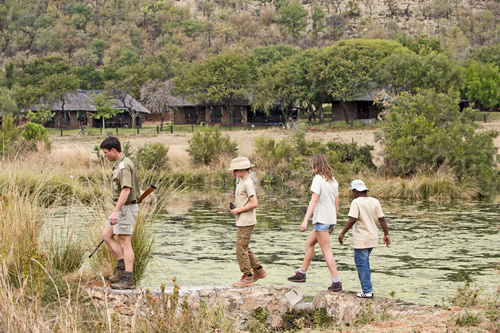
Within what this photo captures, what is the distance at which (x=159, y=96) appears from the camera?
64625mm

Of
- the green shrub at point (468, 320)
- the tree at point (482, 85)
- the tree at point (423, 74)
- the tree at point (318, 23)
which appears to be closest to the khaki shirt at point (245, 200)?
the green shrub at point (468, 320)

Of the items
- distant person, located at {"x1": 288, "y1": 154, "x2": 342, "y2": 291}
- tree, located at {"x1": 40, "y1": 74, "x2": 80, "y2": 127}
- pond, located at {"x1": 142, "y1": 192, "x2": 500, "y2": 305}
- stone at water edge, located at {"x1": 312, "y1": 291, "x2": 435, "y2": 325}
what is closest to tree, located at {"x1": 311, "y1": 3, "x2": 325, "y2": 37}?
tree, located at {"x1": 40, "y1": 74, "x2": 80, "y2": 127}

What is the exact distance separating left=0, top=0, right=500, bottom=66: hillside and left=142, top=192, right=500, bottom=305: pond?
316ft

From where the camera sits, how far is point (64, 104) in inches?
2422

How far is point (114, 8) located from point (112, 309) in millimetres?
158566

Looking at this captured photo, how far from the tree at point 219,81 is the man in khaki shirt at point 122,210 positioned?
51.5 metres

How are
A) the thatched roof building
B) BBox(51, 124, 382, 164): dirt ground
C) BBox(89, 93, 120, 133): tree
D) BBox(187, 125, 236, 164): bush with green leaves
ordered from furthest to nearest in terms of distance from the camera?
the thatched roof building < BBox(89, 93, 120, 133): tree < BBox(51, 124, 382, 164): dirt ground < BBox(187, 125, 236, 164): bush with green leaves

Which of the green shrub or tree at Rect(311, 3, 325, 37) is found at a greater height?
tree at Rect(311, 3, 325, 37)

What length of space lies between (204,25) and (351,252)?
437 feet

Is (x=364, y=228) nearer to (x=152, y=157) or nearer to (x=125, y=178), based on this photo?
(x=125, y=178)

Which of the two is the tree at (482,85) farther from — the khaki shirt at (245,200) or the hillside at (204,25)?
the hillside at (204,25)

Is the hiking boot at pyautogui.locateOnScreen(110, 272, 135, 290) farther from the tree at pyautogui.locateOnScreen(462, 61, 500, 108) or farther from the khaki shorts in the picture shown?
the tree at pyautogui.locateOnScreen(462, 61, 500, 108)

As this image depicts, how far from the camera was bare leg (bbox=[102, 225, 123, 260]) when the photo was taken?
24.9ft

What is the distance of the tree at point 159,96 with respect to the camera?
64.3 meters
